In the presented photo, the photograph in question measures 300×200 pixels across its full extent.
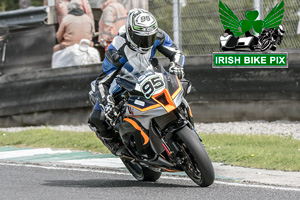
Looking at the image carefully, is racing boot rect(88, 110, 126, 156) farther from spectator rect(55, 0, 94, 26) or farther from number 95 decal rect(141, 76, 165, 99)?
spectator rect(55, 0, 94, 26)

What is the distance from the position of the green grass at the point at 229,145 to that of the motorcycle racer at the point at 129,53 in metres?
1.92

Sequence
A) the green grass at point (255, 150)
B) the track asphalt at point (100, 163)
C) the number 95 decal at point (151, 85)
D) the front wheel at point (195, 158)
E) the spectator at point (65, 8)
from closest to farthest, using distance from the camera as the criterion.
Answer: the front wheel at point (195, 158) → the number 95 decal at point (151, 85) → the track asphalt at point (100, 163) → the green grass at point (255, 150) → the spectator at point (65, 8)

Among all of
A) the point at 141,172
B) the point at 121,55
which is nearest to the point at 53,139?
the point at 141,172

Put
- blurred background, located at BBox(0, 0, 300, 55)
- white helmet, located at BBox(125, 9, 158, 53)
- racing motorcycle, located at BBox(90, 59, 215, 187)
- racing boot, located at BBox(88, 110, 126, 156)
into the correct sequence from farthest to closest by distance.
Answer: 1. blurred background, located at BBox(0, 0, 300, 55)
2. racing boot, located at BBox(88, 110, 126, 156)
3. white helmet, located at BBox(125, 9, 158, 53)
4. racing motorcycle, located at BBox(90, 59, 215, 187)

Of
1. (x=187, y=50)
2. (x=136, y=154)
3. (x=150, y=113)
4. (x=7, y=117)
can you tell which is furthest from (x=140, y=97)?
(x=7, y=117)

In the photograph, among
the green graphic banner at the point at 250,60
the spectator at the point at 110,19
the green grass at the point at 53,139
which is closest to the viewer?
the green grass at the point at 53,139

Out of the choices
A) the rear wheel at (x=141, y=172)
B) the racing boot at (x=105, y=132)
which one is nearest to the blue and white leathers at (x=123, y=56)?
the racing boot at (x=105, y=132)

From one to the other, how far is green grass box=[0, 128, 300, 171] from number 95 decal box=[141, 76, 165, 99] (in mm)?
2153

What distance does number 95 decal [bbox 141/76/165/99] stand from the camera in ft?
24.0

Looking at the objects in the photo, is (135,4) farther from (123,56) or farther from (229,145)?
(123,56)

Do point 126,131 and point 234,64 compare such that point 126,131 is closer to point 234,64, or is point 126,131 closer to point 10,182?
point 10,182

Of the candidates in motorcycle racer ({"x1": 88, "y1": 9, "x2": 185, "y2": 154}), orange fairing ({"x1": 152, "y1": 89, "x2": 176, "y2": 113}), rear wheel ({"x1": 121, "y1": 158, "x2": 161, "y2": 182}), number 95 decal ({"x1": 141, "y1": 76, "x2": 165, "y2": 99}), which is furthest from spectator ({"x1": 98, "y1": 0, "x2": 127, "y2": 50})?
orange fairing ({"x1": 152, "y1": 89, "x2": 176, "y2": 113})

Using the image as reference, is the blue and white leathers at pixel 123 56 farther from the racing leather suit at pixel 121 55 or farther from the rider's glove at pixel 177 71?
the rider's glove at pixel 177 71

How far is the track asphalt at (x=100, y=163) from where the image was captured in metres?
7.96
